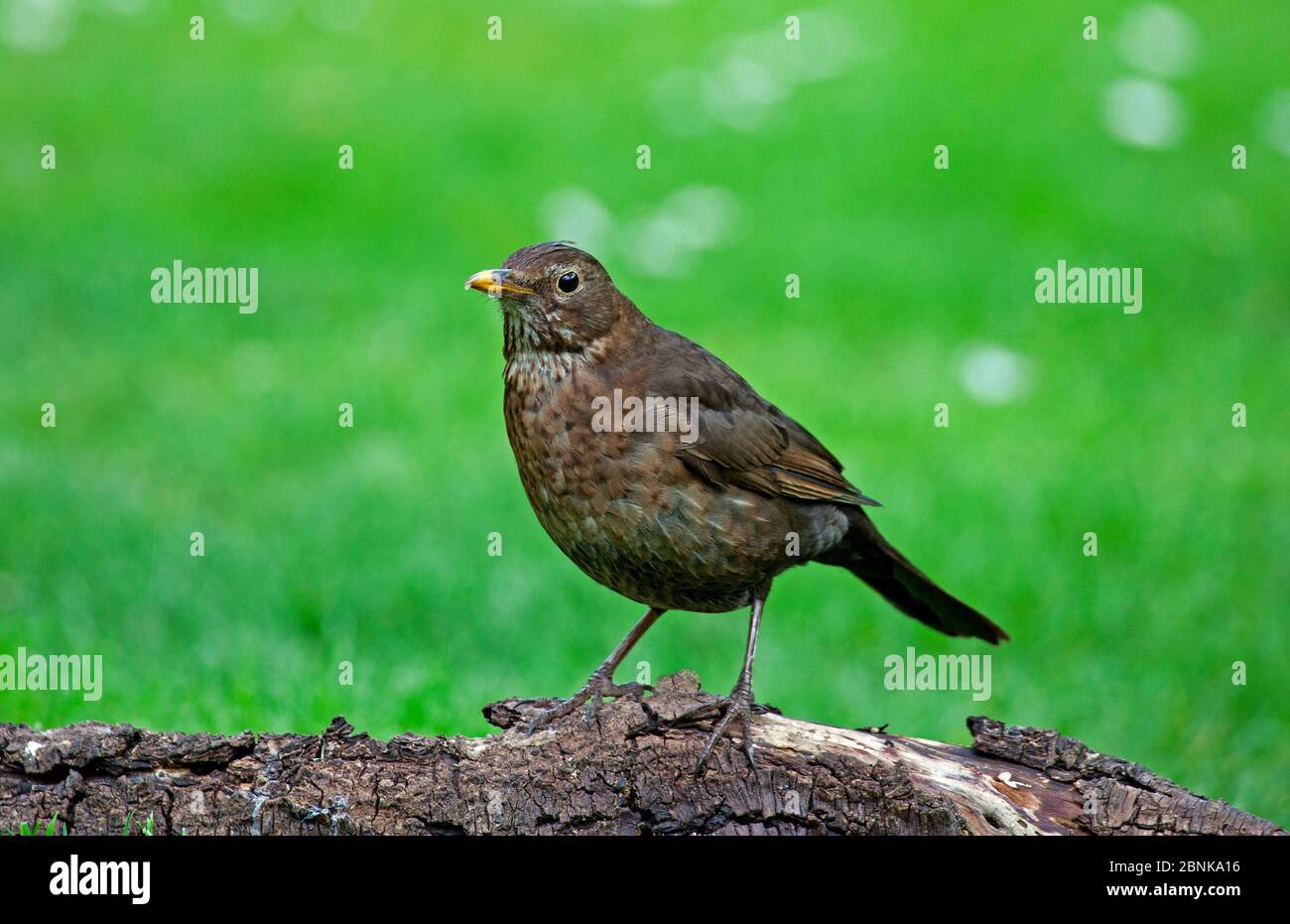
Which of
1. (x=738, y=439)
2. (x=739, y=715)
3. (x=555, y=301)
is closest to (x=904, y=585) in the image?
(x=738, y=439)

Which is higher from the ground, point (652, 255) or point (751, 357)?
point (652, 255)

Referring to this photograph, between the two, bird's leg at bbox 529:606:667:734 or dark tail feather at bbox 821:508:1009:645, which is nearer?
bird's leg at bbox 529:606:667:734

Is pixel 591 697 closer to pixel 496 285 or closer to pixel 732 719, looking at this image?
pixel 732 719

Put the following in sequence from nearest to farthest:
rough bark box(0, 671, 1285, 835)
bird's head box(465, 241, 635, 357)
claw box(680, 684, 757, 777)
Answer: rough bark box(0, 671, 1285, 835) → claw box(680, 684, 757, 777) → bird's head box(465, 241, 635, 357)

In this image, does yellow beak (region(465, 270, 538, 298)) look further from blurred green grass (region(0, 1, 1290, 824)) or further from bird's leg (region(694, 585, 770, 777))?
blurred green grass (region(0, 1, 1290, 824))

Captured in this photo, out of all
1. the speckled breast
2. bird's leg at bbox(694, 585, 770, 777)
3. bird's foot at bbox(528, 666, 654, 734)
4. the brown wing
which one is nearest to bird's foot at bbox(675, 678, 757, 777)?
bird's leg at bbox(694, 585, 770, 777)

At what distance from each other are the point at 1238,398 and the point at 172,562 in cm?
712

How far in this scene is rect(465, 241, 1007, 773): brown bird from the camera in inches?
210

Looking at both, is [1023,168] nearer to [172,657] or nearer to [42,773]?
[172,657]

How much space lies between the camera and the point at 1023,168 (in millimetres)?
13562

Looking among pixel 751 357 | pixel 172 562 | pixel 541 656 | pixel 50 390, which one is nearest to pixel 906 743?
pixel 541 656

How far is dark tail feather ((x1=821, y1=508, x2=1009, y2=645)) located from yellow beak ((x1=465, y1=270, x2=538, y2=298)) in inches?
65.3

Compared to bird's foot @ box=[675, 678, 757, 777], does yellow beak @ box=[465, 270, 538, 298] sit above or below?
above

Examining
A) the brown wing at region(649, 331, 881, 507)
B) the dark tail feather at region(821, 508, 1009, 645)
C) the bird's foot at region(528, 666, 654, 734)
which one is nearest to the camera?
the bird's foot at region(528, 666, 654, 734)
